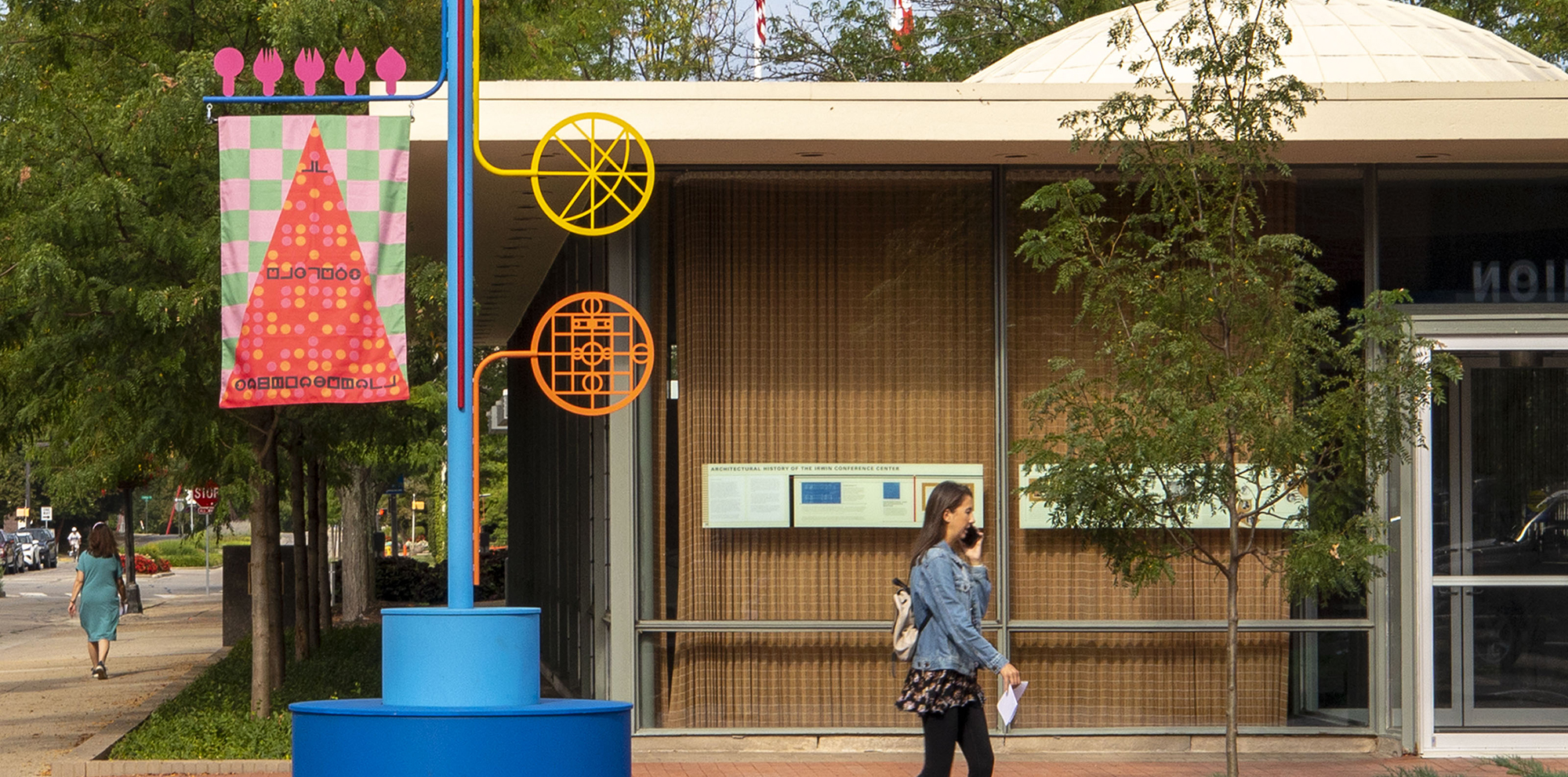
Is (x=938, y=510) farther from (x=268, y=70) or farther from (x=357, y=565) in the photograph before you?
(x=357, y=565)

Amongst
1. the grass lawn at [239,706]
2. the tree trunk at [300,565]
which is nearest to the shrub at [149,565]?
the grass lawn at [239,706]

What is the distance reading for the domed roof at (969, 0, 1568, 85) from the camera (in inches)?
465

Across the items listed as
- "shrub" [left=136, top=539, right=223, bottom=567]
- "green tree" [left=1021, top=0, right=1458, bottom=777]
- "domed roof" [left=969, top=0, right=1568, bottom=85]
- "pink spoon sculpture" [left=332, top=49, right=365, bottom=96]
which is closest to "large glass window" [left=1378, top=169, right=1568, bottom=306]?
"domed roof" [left=969, top=0, right=1568, bottom=85]

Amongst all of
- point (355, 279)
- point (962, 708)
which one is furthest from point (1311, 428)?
point (355, 279)

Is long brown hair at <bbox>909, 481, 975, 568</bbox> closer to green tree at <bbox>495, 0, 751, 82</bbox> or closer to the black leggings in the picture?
the black leggings

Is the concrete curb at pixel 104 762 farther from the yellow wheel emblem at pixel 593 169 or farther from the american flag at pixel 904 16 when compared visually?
the american flag at pixel 904 16

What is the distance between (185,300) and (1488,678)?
28.2 ft

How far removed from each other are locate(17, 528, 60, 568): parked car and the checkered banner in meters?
62.6

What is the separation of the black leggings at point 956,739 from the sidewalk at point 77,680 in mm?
6378

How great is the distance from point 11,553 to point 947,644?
59361mm

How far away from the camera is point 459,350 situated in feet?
18.4

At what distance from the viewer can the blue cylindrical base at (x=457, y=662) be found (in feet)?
16.6

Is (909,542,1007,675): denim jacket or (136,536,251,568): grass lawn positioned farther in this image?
(136,536,251,568): grass lawn

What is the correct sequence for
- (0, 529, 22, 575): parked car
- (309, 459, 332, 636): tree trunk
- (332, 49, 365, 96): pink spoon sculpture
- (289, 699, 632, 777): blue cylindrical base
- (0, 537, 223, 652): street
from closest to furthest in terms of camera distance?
1. (289, 699, 632, 777): blue cylindrical base
2. (332, 49, 365, 96): pink spoon sculpture
3. (309, 459, 332, 636): tree trunk
4. (0, 537, 223, 652): street
5. (0, 529, 22, 575): parked car
